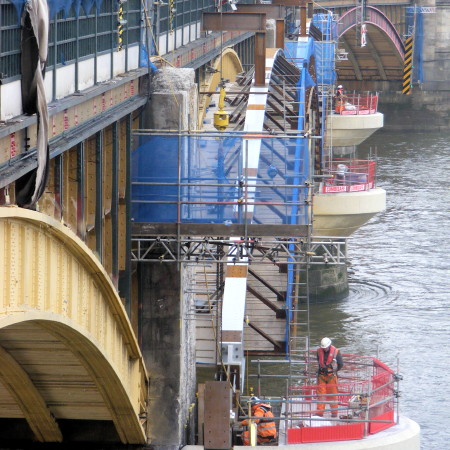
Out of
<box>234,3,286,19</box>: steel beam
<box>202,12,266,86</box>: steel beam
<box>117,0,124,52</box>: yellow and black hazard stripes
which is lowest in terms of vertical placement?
<box>234,3,286,19</box>: steel beam

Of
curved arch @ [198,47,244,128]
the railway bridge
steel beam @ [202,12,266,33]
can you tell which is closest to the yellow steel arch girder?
the railway bridge

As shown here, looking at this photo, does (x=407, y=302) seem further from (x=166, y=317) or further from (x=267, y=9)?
A: (x=166, y=317)

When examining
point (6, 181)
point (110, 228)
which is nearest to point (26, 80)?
point (6, 181)

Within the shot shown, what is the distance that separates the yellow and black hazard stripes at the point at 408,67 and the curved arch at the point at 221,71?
1544 inches

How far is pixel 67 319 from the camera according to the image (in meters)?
16.3

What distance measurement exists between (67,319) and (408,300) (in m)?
24.1

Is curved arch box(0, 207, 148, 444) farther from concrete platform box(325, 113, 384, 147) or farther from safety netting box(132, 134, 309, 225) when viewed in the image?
concrete platform box(325, 113, 384, 147)

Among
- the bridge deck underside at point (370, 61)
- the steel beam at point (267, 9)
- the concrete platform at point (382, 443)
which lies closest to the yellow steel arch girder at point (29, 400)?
the concrete platform at point (382, 443)

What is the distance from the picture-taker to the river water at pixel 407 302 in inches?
1195

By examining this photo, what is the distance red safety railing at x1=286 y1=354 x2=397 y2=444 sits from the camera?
70.1 ft

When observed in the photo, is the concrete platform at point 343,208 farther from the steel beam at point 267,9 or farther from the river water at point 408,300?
the steel beam at point 267,9

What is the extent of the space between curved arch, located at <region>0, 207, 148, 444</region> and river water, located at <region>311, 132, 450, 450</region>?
22.0 ft

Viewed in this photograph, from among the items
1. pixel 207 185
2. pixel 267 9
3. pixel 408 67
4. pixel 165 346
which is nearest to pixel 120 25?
pixel 207 185

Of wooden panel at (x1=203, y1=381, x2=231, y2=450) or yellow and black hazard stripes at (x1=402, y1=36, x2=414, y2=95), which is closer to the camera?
wooden panel at (x1=203, y1=381, x2=231, y2=450)
